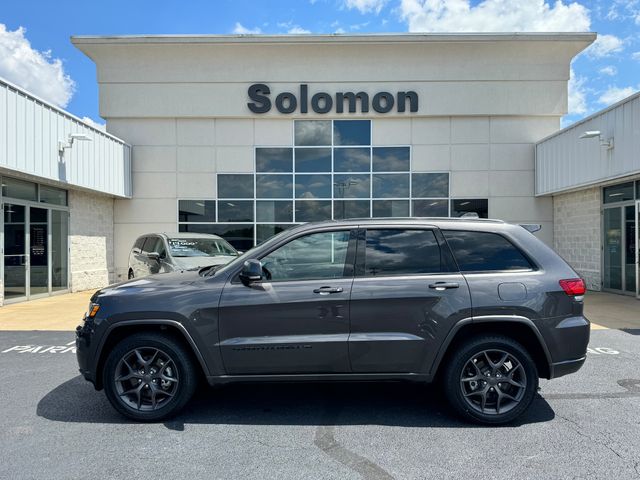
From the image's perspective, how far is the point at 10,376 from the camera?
16.3 feet

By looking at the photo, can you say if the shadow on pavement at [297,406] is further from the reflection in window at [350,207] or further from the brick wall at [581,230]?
the brick wall at [581,230]

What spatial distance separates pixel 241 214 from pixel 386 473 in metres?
12.4

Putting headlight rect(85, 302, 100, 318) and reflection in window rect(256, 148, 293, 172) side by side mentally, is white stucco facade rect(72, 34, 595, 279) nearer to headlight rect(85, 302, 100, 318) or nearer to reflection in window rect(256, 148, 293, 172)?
reflection in window rect(256, 148, 293, 172)

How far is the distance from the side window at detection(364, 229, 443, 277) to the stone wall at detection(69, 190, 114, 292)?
39.2 feet

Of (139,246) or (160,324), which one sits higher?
(139,246)

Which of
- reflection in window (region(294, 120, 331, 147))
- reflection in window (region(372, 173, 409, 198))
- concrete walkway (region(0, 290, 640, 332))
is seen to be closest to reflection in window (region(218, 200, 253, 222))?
reflection in window (region(294, 120, 331, 147))

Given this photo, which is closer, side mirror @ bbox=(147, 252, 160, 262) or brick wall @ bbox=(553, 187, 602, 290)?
side mirror @ bbox=(147, 252, 160, 262)

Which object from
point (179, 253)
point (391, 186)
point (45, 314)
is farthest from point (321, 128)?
point (45, 314)

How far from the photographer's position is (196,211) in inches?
573

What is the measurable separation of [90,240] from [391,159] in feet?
34.4

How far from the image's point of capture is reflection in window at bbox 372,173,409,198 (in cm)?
1452

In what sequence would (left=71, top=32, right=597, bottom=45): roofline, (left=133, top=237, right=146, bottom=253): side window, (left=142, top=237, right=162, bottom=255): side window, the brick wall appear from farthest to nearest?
1. (left=71, top=32, right=597, bottom=45): roofline
2. the brick wall
3. (left=133, top=237, right=146, bottom=253): side window
4. (left=142, top=237, right=162, bottom=255): side window

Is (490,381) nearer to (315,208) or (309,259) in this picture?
(309,259)

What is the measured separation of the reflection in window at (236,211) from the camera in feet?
47.6
